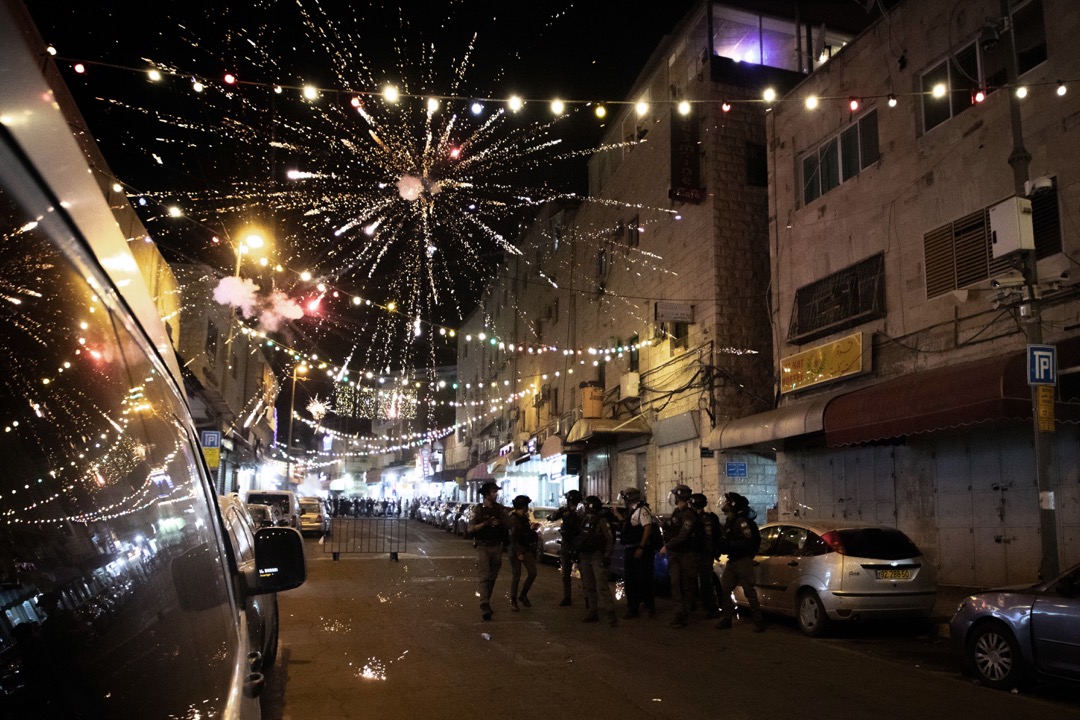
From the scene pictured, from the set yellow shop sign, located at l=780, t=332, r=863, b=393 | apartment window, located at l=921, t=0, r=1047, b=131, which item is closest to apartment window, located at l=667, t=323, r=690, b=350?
yellow shop sign, located at l=780, t=332, r=863, b=393

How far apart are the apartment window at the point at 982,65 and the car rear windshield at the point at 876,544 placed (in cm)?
675

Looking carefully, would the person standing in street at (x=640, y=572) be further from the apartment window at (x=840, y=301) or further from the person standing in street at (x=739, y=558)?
the apartment window at (x=840, y=301)

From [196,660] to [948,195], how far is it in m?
14.9

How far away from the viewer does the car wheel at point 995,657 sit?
736 cm

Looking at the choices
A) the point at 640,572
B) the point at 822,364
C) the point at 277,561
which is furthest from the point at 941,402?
the point at 277,561

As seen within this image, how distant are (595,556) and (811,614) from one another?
9.78 ft

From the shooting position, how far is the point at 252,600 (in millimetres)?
6238

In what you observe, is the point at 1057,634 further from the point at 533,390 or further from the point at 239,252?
the point at 533,390

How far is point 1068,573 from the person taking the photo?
23.4 feet

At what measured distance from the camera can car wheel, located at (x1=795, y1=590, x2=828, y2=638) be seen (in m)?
10.3

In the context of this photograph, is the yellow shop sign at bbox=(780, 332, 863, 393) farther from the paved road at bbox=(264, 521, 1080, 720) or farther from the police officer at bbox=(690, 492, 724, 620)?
the paved road at bbox=(264, 521, 1080, 720)

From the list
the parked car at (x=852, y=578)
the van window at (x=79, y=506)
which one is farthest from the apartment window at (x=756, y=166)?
the van window at (x=79, y=506)

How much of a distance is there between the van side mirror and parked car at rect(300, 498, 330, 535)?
86.5 feet

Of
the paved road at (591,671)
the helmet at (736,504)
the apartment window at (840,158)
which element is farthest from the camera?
the apartment window at (840,158)
